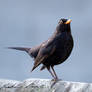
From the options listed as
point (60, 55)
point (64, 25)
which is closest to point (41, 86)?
point (60, 55)

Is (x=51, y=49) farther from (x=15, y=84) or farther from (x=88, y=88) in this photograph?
(x=88, y=88)

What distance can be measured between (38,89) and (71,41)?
4.13 feet

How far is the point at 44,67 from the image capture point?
5855 mm

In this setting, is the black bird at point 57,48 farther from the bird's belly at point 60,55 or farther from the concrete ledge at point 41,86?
the concrete ledge at point 41,86

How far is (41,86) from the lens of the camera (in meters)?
4.41

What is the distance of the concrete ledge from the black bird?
2.64ft

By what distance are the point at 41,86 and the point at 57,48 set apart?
1147 mm

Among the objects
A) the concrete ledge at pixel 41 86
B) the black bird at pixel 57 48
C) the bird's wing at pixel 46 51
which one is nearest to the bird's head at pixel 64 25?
the black bird at pixel 57 48

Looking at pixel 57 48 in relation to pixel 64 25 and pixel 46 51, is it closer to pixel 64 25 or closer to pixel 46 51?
pixel 46 51

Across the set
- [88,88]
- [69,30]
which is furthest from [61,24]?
[88,88]

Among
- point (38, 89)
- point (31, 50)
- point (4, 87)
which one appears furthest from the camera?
point (31, 50)

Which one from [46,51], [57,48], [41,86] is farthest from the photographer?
[46,51]

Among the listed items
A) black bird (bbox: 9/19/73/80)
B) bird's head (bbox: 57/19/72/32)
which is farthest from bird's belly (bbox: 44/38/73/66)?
bird's head (bbox: 57/19/72/32)

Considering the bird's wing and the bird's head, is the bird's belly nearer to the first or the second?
the bird's wing
